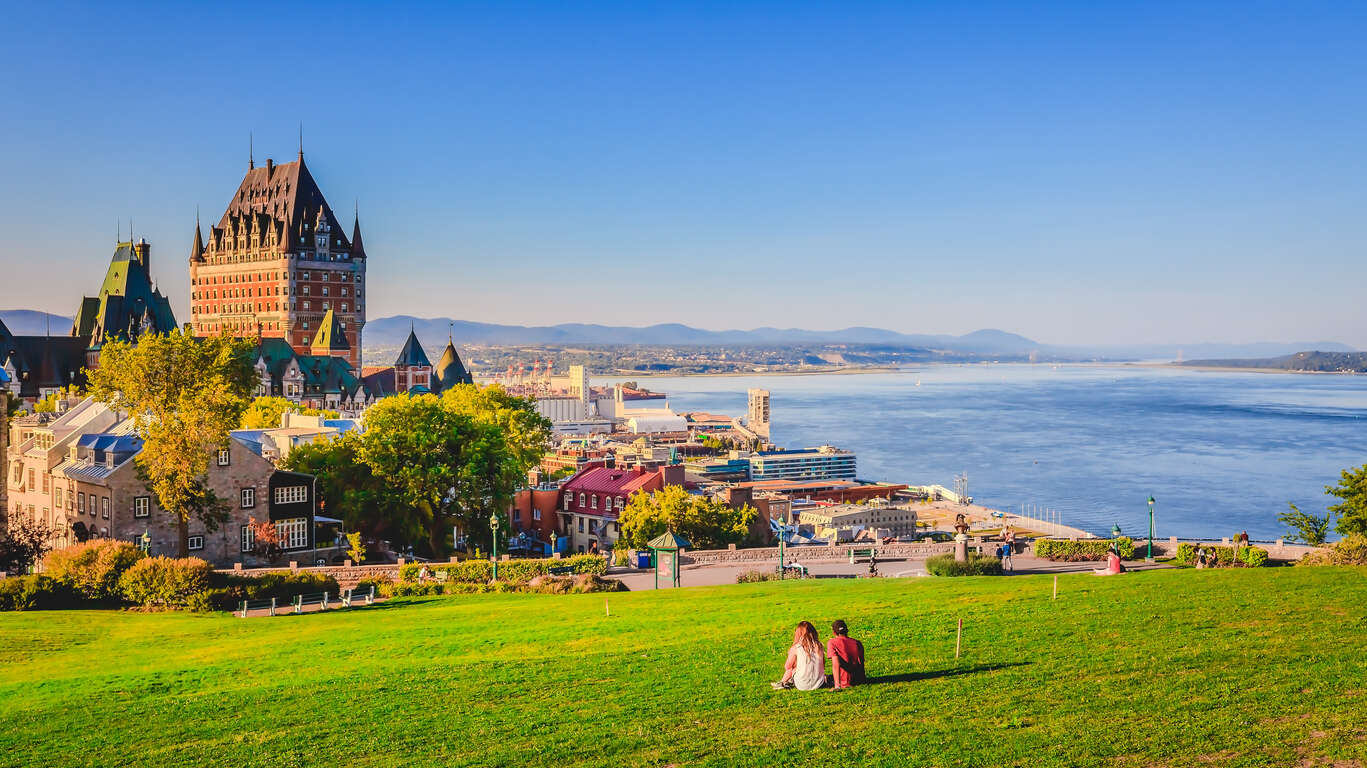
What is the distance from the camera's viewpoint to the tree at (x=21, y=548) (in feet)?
129

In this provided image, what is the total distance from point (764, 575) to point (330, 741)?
21199mm

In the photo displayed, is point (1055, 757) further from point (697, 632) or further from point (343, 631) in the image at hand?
point (343, 631)

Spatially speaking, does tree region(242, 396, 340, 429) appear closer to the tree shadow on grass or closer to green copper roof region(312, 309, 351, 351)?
the tree shadow on grass

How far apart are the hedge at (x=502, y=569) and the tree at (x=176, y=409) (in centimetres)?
1058

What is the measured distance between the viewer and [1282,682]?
1515 cm

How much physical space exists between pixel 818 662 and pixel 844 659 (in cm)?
38

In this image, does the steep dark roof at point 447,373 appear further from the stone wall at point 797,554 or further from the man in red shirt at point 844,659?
the man in red shirt at point 844,659

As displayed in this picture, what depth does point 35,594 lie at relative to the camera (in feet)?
99.5

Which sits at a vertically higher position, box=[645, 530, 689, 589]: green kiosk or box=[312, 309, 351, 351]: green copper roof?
box=[312, 309, 351, 351]: green copper roof

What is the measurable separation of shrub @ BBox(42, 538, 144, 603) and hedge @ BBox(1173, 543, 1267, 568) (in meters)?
30.4

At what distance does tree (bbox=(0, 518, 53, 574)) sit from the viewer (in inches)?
1543

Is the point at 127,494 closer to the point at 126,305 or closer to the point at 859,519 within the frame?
Result: the point at 126,305

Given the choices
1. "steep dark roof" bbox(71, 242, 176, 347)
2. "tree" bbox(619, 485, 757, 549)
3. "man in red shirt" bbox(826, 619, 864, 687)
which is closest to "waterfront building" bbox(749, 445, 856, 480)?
"steep dark roof" bbox(71, 242, 176, 347)

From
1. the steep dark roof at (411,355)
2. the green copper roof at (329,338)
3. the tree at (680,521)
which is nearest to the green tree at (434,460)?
the tree at (680,521)
